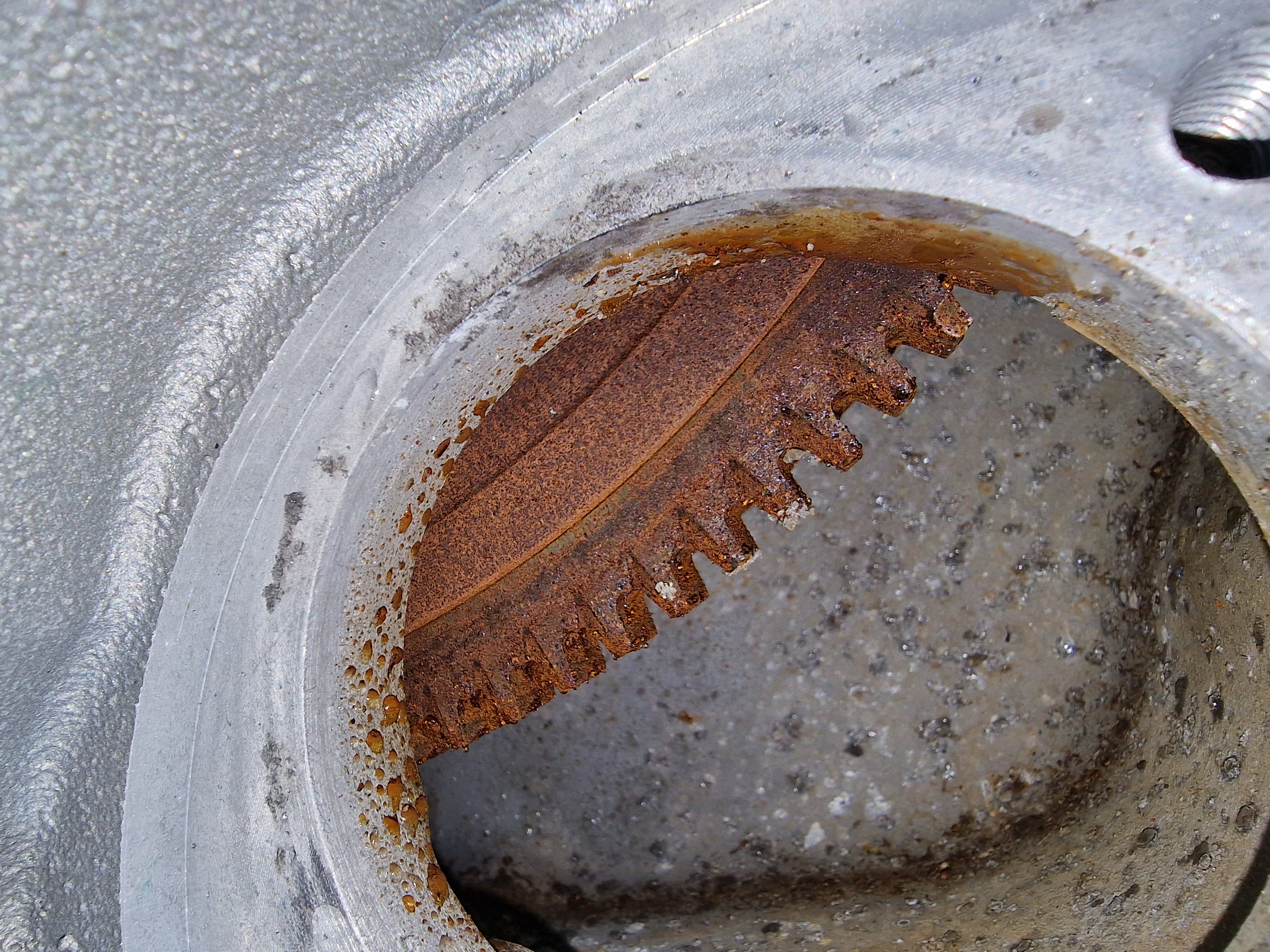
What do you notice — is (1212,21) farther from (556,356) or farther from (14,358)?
(14,358)

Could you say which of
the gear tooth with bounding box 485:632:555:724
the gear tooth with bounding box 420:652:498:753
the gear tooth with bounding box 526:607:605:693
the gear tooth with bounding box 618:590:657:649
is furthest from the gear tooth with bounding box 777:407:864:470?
the gear tooth with bounding box 420:652:498:753

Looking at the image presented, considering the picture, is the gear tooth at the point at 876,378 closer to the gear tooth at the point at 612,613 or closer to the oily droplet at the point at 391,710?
the gear tooth at the point at 612,613

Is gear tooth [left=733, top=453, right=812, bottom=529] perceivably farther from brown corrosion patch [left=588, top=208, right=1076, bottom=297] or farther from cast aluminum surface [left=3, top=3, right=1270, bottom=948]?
cast aluminum surface [left=3, top=3, right=1270, bottom=948]

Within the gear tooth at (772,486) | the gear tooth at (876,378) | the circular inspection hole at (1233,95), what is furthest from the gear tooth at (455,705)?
the circular inspection hole at (1233,95)

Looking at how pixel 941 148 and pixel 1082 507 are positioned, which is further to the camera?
pixel 1082 507

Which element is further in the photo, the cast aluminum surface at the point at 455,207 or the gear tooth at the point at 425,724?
the gear tooth at the point at 425,724

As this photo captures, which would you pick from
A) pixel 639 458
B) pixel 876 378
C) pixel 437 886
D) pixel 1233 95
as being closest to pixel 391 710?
pixel 437 886

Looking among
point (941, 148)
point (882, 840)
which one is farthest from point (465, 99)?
point (882, 840)
